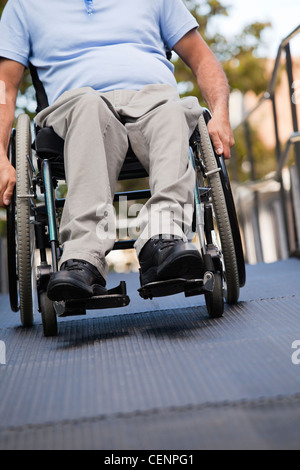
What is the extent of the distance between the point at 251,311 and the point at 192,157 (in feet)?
1.47

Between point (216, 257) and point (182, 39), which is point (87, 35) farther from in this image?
point (216, 257)

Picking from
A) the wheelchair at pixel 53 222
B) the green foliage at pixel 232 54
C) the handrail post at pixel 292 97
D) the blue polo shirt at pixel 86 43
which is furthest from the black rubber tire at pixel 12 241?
the green foliage at pixel 232 54

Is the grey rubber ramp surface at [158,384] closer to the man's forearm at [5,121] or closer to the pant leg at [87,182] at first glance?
the pant leg at [87,182]

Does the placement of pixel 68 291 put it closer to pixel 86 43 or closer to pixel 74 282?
pixel 74 282

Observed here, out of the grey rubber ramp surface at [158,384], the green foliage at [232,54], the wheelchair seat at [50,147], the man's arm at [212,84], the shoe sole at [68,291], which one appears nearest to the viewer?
the grey rubber ramp surface at [158,384]

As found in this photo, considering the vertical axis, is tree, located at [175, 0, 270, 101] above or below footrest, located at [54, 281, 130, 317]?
above

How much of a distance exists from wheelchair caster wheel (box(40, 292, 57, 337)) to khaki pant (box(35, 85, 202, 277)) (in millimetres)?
134

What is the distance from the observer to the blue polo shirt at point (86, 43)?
1.91 meters

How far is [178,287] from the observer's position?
5.00 feet

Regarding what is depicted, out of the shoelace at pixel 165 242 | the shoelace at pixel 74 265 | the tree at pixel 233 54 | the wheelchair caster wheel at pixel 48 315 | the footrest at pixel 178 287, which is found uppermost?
the tree at pixel 233 54

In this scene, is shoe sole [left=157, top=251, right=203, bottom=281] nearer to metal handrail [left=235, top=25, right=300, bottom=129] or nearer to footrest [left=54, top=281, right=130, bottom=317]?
footrest [left=54, top=281, right=130, bottom=317]

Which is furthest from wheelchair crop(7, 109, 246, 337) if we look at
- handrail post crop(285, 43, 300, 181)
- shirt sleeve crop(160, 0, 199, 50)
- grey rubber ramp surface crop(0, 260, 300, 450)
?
handrail post crop(285, 43, 300, 181)

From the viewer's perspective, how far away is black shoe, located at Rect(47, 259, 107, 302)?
147 cm

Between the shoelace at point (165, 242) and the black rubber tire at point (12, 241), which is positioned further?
the black rubber tire at point (12, 241)
